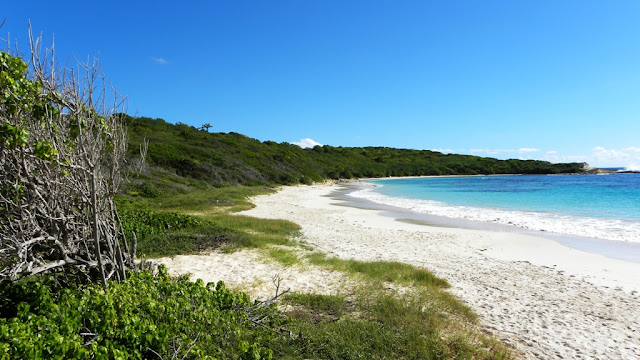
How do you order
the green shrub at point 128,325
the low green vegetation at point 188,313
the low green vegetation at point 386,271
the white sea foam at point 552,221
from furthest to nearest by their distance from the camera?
the white sea foam at point 552,221 → the low green vegetation at point 386,271 → the low green vegetation at point 188,313 → the green shrub at point 128,325

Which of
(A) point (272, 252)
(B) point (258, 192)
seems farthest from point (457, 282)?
(B) point (258, 192)

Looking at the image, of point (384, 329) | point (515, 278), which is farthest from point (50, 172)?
point (515, 278)

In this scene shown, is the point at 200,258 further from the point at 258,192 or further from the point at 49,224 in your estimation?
the point at 258,192

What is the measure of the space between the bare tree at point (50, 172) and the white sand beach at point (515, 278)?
12.7 ft

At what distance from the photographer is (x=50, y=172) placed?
4.67 meters

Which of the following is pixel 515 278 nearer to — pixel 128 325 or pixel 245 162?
pixel 128 325

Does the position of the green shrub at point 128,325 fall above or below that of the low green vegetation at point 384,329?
above

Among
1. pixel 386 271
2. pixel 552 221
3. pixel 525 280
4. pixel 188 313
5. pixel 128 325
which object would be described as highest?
pixel 128 325

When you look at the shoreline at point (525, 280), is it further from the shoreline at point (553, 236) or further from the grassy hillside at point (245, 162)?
the grassy hillside at point (245, 162)

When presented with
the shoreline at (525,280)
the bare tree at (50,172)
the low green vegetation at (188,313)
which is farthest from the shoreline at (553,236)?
the bare tree at (50,172)

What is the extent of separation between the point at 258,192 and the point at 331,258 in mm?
23222

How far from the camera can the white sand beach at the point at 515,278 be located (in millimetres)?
6074

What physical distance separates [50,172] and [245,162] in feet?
143

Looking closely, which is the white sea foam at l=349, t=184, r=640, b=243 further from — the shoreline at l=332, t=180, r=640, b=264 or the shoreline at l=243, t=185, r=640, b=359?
the shoreline at l=243, t=185, r=640, b=359
